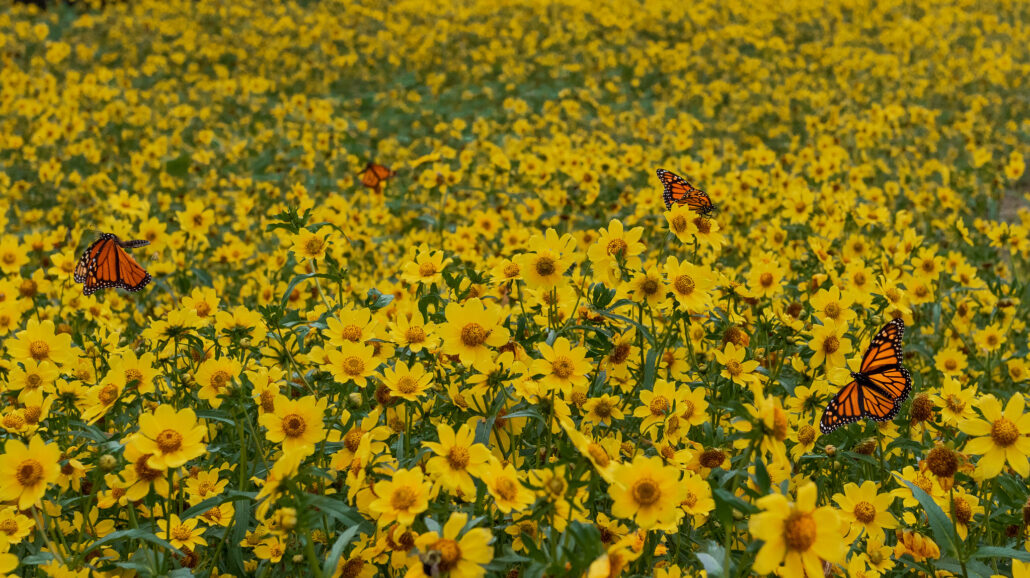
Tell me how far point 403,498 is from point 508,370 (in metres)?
0.55

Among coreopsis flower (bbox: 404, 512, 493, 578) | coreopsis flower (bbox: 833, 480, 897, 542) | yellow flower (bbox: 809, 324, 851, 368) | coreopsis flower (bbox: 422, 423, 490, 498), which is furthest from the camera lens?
yellow flower (bbox: 809, 324, 851, 368)

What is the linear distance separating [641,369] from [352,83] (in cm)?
1088

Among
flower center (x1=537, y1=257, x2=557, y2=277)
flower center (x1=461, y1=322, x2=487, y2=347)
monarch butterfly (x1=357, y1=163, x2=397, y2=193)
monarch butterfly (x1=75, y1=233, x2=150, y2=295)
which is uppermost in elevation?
flower center (x1=537, y1=257, x2=557, y2=277)

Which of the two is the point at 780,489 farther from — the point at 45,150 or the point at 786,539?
the point at 45,150

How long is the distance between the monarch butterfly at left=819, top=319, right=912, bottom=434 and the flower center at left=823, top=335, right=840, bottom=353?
0.79 ft

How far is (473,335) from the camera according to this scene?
1895 millimetres

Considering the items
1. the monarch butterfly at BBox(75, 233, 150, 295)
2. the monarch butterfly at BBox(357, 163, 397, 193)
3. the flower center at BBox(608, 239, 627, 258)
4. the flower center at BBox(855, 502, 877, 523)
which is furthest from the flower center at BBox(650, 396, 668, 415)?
the monarch butterfly at BBox(357, 163, 397, 193)

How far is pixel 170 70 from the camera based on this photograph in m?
11.6

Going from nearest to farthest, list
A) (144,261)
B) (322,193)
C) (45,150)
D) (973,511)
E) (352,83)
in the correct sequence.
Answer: (973,511), (144,261), (322,193), (45,150), (352,83)

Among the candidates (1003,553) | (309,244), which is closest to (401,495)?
(309,244)

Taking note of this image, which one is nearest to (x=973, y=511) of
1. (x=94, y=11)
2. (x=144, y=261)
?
(x=144, y=261)

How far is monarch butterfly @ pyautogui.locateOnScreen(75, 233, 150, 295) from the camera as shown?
9.32ft

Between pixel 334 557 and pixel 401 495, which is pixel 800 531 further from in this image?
pixel 334 557

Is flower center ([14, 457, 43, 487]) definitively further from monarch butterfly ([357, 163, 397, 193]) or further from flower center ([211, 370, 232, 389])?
monarch butterfly ([357, 163, 397, 193])
